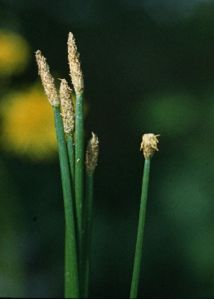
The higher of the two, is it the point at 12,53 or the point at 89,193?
the point at 12,53

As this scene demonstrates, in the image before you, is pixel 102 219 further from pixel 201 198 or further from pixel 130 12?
pixel 130 12

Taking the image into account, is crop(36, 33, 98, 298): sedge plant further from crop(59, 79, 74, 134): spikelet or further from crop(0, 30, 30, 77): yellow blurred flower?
crop(0, 30, 30, 77): yellow blurred flower

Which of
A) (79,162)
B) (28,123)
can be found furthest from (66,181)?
(28,123)

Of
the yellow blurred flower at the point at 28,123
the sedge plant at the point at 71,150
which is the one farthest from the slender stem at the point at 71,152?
the yellow blurred flower at the point at 28,123

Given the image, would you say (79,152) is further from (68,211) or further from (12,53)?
(12,53)

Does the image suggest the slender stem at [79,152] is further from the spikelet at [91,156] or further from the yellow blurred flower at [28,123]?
the yellow blurred flower at [28,123]

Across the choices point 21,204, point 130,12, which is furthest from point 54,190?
point 130,12
